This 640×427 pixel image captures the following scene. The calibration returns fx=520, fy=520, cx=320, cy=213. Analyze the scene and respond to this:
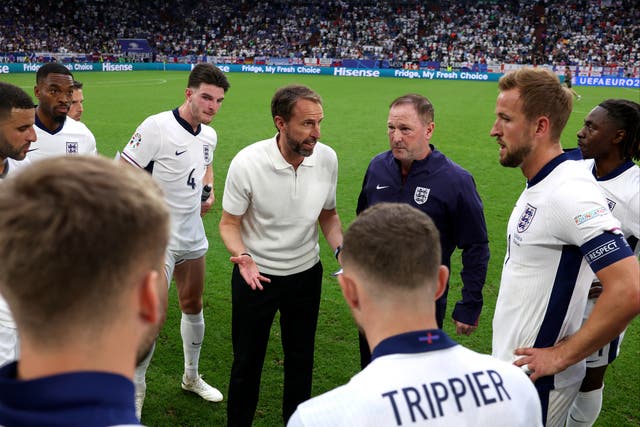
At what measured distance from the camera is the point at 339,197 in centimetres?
1062

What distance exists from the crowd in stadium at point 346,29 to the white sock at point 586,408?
41222mm

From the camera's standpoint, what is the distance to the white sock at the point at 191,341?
187 inches

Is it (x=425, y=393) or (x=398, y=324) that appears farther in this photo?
(x=398, y=324)

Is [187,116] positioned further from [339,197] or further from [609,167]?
[339,197]

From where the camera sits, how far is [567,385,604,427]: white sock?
3.98 metres

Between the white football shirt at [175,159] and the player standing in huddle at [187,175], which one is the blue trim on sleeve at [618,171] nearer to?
the player standing in huddle at [187,175]

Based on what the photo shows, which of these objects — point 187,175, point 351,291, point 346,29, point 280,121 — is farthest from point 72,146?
point 346,29

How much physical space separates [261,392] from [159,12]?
186 feet

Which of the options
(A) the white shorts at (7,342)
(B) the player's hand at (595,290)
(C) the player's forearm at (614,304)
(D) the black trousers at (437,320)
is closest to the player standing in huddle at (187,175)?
(D) the black trousers at (437,320)

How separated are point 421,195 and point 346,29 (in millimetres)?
50492

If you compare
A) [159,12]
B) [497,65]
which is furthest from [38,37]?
[497,65]

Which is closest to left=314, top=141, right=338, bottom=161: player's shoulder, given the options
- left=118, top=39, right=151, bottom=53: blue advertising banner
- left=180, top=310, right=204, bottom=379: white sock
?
left=180, top=310, right=204, bottom=379: white sock

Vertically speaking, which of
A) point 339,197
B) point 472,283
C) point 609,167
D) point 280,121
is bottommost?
point 339,197

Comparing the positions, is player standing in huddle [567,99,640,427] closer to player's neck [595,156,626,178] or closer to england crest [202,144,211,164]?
player's neck [595,156,626,178]
